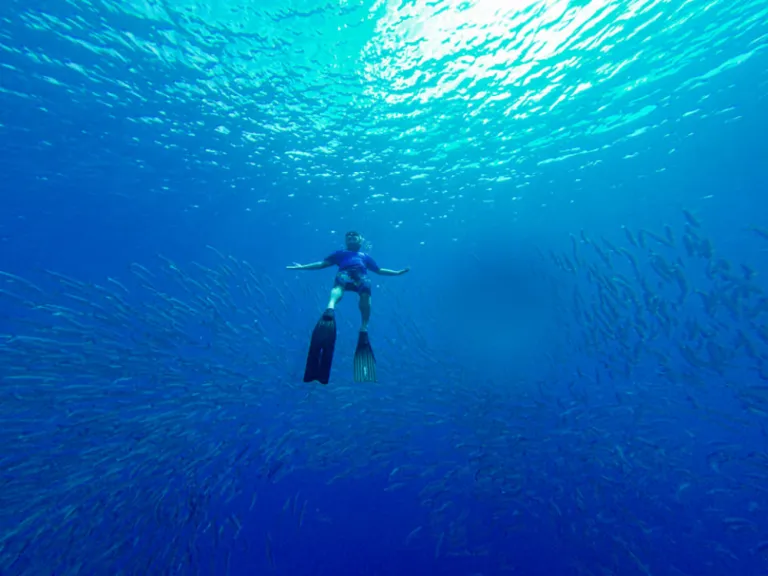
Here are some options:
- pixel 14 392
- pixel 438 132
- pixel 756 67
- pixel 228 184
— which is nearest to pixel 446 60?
pixel 438 132

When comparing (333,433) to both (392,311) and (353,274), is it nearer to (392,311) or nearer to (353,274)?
(392,311)

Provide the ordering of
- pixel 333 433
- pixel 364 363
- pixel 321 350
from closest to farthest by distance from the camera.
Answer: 1. pixel 321 350
2. pixel 364 363
3. pixel 333 433

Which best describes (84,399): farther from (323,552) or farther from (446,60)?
(323,552)

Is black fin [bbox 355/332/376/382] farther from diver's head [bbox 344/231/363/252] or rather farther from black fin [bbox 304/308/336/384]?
diver's head [bbox 344/231/363/252]

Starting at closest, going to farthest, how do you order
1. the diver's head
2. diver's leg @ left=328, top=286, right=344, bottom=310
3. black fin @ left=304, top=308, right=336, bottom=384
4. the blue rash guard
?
1. black fin @ left=304, top=308, right=336, bottom=384
2. diver's leg @ left=328, top=286, right=344, bottom=310
3. the blue rash guard
4. the diver's head

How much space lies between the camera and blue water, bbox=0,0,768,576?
394 inches

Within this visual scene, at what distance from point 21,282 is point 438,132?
13.8 m

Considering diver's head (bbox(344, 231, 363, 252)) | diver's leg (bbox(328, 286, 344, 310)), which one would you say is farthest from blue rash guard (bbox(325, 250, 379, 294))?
diver's head (bbox(344, 231, 363, 252))

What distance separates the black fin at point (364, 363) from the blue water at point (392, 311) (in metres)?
6.47

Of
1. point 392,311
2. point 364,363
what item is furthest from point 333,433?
point 364,363

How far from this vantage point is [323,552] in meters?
21.0

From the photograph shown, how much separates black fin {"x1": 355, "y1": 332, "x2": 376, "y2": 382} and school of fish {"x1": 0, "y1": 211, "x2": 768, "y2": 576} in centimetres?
638

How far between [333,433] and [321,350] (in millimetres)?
9713

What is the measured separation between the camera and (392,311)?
1681cm
